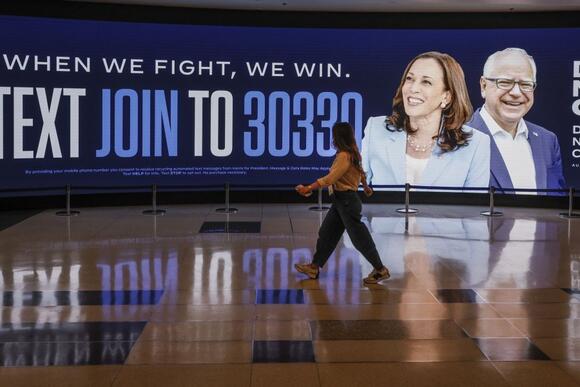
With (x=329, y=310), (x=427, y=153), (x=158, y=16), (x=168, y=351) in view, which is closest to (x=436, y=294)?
(x=329, y=310)

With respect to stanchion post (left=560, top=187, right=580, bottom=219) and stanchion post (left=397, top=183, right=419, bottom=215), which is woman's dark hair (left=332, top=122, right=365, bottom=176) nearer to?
stanchion post (left=397, top=183, right=419, bottom=215)

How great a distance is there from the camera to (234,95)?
16.4 m

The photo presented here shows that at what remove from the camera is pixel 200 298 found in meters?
7.47

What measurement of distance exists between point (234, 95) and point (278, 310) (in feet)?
32.7

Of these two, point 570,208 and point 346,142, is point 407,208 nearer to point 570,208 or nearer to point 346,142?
point 570,208

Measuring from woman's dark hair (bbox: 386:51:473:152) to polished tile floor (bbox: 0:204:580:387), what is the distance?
4433mm

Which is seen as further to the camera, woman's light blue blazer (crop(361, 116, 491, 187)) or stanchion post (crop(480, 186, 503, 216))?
woman's light blue blazer (crop(361, 116, 491, 187))

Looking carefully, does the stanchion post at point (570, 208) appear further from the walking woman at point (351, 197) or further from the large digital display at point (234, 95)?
the walking woman at point (351, 197)

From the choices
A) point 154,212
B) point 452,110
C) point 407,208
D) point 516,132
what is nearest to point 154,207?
point 154,212

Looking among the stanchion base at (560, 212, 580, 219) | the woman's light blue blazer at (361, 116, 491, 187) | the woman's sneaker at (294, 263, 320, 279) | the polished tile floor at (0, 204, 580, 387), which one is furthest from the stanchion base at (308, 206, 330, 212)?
the woman's sneaker at (294, 263, 320, 279)

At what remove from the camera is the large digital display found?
15.5 metres

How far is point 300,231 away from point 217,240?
165 centimetres

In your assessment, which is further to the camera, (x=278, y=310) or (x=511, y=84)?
(x=511, y=84)

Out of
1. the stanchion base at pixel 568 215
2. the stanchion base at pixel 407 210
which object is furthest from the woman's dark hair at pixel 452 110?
the stanchion base at pixel 568 215
